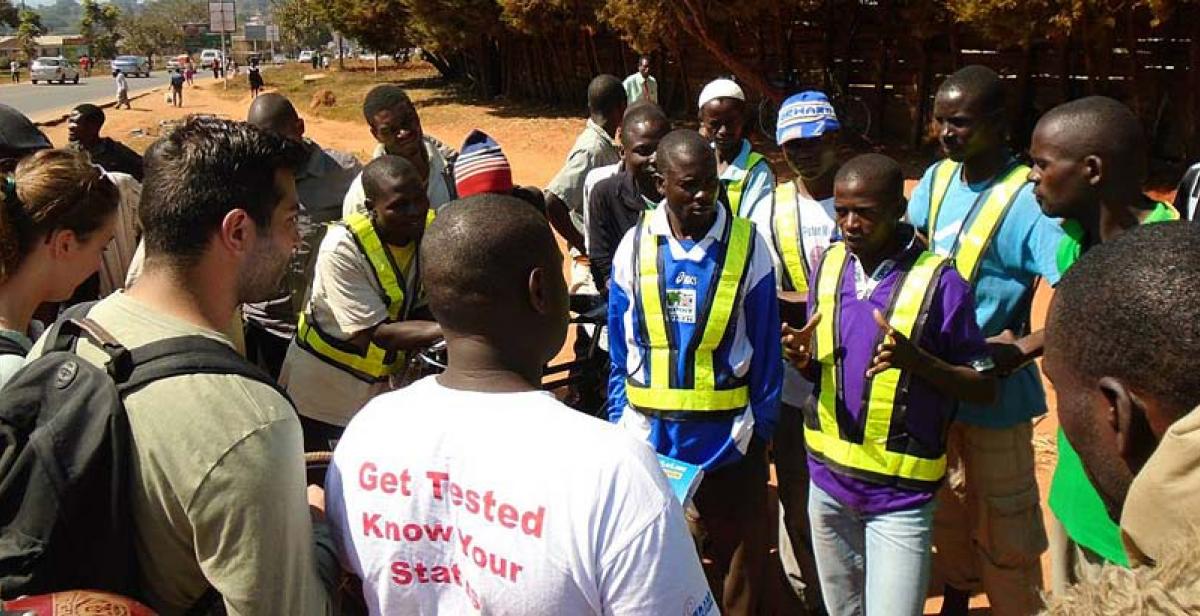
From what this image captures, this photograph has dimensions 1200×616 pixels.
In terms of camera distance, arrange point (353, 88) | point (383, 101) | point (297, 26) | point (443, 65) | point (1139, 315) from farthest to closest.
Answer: point (297, 26) → point (443, 65) → point (353, 88) → point (383, 101) → point (1139, 315)

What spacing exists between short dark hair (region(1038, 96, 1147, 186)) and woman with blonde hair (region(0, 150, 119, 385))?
277 centimetres

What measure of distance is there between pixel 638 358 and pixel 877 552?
39.8 inches

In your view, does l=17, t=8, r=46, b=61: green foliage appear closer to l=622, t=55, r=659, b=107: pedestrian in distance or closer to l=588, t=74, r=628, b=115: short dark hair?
l=622, t=55, r=659, b=107: pedestrian in distance

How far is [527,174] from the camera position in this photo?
17.8 m

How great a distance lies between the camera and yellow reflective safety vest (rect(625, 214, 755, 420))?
3326 mm

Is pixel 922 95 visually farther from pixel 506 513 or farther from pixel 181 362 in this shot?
pixel 181 362

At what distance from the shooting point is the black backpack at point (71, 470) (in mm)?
1599

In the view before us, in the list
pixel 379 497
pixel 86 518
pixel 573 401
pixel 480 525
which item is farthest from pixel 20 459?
pixel 573 401

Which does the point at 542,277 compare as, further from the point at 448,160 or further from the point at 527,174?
the point at 527,174

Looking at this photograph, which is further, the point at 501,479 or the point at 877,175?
the point at 877,175

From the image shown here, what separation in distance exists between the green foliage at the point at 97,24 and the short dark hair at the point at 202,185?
106286 millimetres

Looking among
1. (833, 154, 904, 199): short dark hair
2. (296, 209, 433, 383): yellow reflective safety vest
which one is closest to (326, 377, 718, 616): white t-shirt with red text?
(833, 154, 904, 199): short dark hair

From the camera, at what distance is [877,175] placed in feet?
10.2

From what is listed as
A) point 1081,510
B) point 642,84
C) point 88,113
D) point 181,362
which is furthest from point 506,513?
point 642,84
